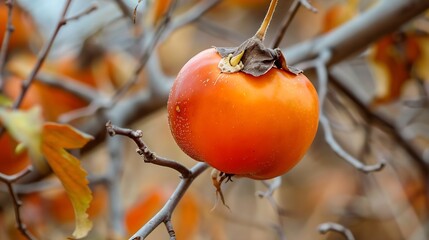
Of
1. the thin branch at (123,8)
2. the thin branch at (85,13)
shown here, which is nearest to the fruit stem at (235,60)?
the thin branch at (85,13)

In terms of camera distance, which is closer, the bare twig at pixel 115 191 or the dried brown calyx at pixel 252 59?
the dried brown calyx at pixel 252 59

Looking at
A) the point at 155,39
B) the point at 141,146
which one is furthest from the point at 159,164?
the point at 155,39

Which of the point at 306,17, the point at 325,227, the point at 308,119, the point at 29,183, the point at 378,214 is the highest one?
the point at 308,119

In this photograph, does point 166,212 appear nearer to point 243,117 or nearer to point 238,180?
point 243,117

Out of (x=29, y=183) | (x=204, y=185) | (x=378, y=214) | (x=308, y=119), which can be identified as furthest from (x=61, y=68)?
(x=308, y=119)

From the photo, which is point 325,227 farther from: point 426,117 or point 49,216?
point 426,117

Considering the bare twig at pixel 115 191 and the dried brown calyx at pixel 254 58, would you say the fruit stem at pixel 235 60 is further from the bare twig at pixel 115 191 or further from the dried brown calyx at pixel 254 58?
the bare twig at pixel 115 191
